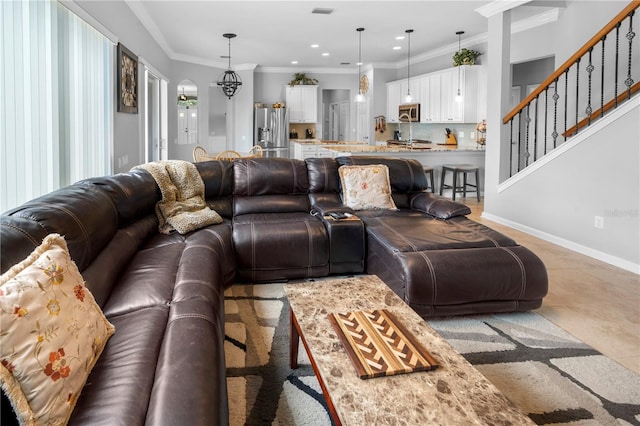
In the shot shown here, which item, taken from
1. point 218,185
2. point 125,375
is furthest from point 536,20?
point 125,375

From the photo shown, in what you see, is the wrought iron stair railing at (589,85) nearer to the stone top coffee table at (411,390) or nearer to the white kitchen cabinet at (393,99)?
the stone top coffee table at (411,390)

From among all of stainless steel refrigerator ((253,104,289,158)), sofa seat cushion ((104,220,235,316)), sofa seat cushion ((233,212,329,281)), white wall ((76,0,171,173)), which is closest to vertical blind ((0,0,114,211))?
white wall ((76,0,171,173))

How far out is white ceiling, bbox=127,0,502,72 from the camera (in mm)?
5895

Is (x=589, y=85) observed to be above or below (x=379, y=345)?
above

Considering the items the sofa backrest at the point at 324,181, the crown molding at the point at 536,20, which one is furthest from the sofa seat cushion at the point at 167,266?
the crown molding at the point at 536,20

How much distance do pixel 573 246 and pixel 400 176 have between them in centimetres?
Answer: 194

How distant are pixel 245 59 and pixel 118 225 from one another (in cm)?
816

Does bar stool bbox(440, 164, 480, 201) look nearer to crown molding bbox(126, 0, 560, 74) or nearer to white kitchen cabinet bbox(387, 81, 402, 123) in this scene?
crown molding bbox(126, 0, 560, 74)

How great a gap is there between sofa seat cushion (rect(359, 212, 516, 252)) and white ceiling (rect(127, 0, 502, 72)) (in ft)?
10.8

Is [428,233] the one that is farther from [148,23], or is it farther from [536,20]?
[148,23]

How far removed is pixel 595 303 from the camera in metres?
3.25

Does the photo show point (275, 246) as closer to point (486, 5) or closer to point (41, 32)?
point (41, 32)

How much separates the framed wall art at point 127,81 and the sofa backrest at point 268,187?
5.29ft

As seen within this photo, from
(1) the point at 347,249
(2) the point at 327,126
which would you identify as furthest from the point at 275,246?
(2) the point at 327,126
